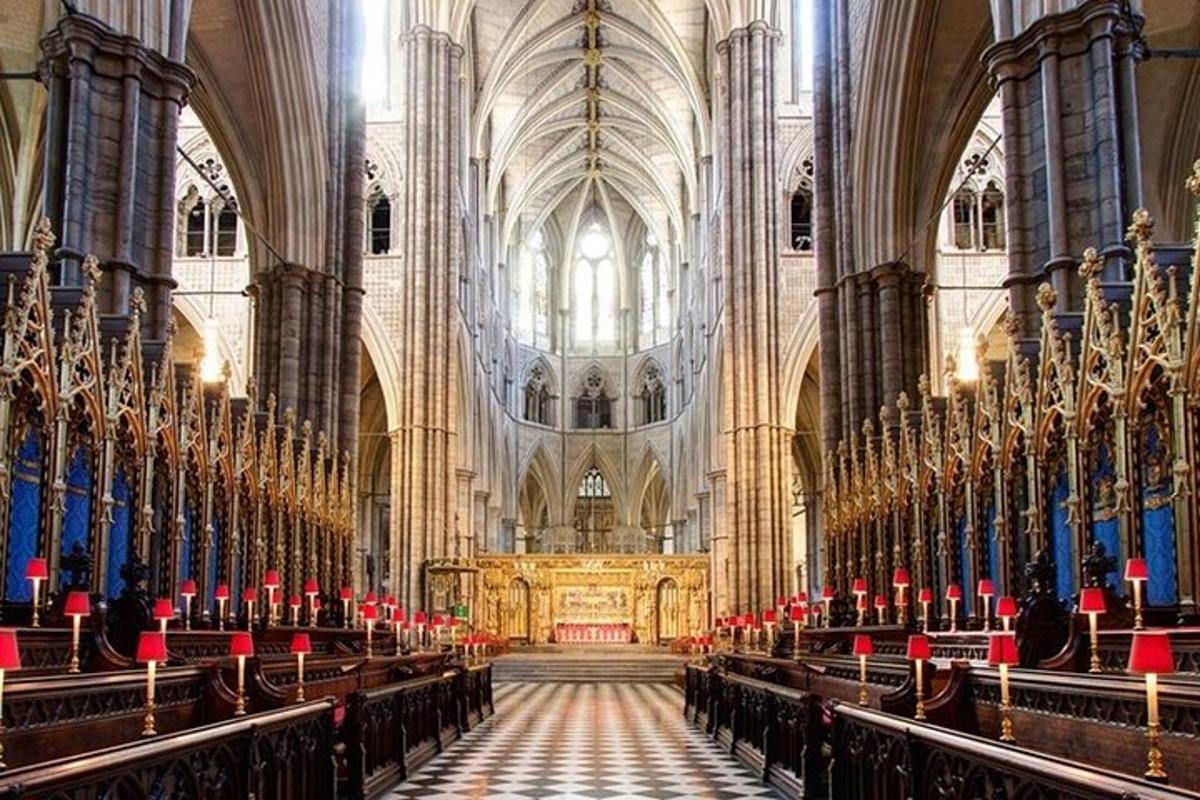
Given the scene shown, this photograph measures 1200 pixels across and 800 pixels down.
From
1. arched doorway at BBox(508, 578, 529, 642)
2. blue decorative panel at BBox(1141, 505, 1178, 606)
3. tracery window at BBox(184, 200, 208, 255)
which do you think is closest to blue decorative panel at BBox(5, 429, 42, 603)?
blue decorative panel at BBox(1141, 505, 1178, 606)

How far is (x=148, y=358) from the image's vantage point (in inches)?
557

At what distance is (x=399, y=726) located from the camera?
11.8 meters

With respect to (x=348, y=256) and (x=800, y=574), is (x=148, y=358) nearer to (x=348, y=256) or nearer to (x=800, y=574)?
(x=348, y=256)

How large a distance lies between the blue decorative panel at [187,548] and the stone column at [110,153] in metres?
2.41

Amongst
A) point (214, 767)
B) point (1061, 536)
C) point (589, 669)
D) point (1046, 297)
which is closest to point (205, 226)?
point (589, 669)

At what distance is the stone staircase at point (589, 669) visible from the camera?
107 ft

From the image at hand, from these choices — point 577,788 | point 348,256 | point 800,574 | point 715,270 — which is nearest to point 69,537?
point 577,788

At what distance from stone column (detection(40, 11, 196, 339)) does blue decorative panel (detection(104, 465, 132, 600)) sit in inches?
70.7

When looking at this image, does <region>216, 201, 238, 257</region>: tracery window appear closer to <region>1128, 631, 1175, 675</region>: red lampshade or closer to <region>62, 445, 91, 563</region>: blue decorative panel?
<region>62, 445, 91, 563</region>: blue decorative panel

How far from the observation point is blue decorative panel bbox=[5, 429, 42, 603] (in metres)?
11.6

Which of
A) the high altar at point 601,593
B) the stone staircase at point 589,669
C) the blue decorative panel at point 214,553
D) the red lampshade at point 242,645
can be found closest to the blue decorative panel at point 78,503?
the blue decorative panel at point 214,553

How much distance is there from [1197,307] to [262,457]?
41.6 ft

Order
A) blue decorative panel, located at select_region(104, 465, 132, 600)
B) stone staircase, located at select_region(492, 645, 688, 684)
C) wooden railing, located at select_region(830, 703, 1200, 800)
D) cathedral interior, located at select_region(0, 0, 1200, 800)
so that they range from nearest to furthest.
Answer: wooden railing, located at select_region(830, 703, 1200, 800), cathedral interior, located at select_region(0, 0, 1200, 800), blue decorative panel, located at select_region(104, 465, 132, 600), stone staircase, located at select_region(492, 645, 688, 684)

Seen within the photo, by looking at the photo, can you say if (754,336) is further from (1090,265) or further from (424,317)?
(1090,265)
